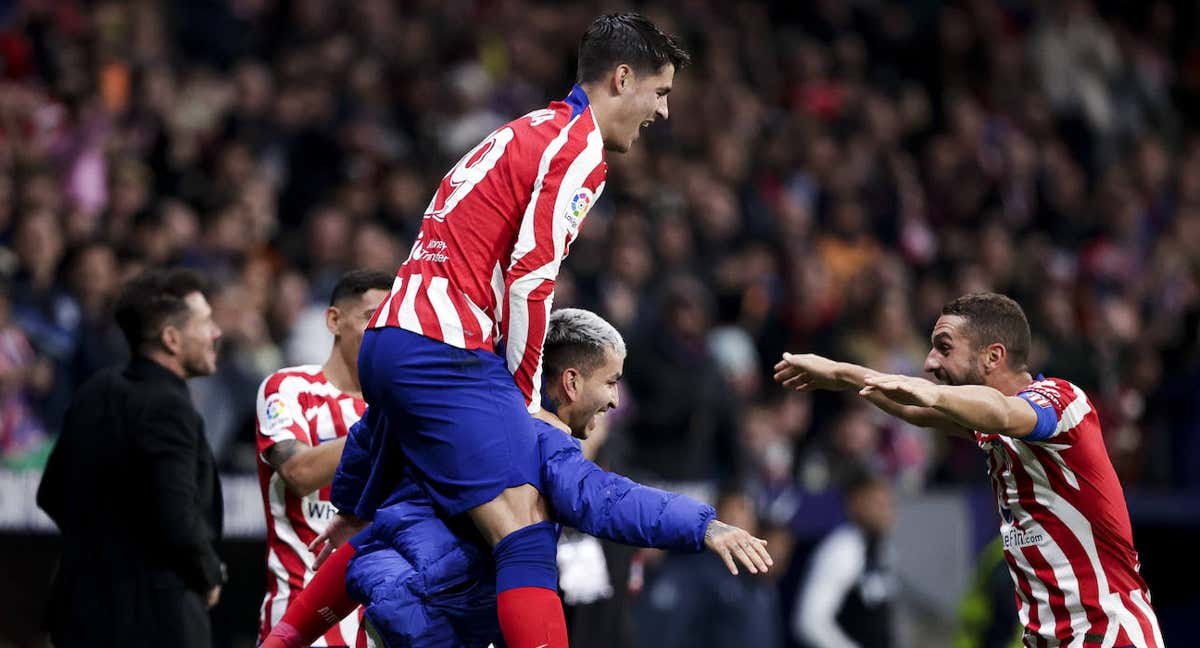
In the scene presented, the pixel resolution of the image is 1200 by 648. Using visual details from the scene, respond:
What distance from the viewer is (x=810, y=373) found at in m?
5.70

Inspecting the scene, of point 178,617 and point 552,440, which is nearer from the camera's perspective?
point 552,440

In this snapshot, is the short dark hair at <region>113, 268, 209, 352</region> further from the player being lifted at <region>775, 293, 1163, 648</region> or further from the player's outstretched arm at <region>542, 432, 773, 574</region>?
the player being lifted at <region>775, 293, 1163, 648</region>

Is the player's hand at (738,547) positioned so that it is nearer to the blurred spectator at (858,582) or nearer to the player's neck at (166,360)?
the player's neck at (166,360)

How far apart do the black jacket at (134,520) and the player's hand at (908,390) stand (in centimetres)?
276

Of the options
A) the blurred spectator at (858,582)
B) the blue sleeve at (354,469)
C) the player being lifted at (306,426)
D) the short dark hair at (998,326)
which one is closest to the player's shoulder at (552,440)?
the blue sleeve at (354,469)

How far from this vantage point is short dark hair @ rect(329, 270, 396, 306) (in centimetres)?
658

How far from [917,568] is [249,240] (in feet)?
17.2

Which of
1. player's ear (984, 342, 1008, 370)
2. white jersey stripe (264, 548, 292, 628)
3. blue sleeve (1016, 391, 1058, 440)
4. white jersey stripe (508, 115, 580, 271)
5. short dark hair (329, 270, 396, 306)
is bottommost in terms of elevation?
white jersey stripe (264, 548, 292, 628)

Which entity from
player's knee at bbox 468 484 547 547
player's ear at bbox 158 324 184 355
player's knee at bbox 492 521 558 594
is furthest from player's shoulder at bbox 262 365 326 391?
player's knee at bbox 492 521 558 594

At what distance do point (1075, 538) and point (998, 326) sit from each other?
2.56 feet

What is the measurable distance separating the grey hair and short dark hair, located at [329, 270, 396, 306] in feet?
3.52

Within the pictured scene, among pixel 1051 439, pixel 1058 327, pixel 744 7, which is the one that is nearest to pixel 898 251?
pixel 1058 327

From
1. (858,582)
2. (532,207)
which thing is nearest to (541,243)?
(532,207)

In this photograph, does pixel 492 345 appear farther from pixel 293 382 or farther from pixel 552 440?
pixel 293 382
